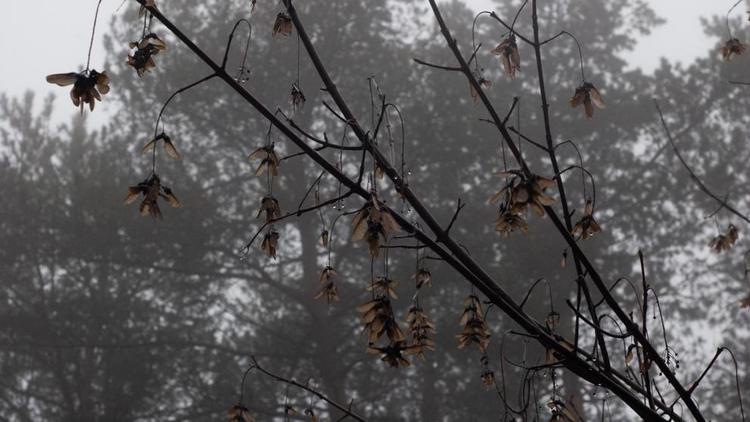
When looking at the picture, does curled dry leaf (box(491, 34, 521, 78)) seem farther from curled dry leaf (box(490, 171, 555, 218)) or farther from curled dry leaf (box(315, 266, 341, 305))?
curled dry leaf (box(315, 266, 341, 305))

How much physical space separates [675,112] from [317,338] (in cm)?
690

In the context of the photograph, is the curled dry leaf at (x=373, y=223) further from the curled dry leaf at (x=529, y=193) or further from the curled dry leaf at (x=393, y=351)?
the curled dry leaf at (x=393, y=351)

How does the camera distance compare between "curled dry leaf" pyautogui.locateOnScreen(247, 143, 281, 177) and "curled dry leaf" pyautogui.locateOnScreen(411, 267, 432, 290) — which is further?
"curled dry leaf" pyautogui.locateOnScreen(411, 267, 432, 290)

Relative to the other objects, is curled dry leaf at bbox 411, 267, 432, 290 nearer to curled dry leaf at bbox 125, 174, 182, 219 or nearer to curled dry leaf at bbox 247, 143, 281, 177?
curled dry leaf at bbox 247, 143, 281, 177

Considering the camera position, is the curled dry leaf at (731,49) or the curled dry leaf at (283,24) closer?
the curled dry leaf at (283,24)

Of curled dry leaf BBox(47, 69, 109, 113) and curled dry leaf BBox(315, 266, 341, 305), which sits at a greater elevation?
curled dry leaf BBox(315, 266, 341, 305)

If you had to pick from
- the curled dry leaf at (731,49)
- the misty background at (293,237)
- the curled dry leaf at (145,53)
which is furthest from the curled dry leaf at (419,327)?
the misty background at (293,237)

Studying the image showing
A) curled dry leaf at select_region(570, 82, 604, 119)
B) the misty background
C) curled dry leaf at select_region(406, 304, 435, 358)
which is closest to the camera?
curled dry leaf at select_region(406, 304, 435, 358)

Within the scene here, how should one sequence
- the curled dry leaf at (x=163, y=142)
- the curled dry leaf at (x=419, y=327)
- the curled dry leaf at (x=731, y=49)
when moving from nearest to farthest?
the curled dry leaf at (x=163, y=142), the curled dry leaf at (x=419, y=327), the curled dry leaf at (x=731, y=49)

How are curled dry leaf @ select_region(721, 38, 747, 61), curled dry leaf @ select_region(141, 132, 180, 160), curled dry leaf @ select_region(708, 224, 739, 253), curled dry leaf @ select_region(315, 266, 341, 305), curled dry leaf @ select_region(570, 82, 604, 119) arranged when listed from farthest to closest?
curled dry leaf @ select_region(708, 224, 739, 253) < curled dry leaf @ select_region(721, 38, 747, 61) < curled dry leaf @ select_region(315, 266, 341, 305) < curled dry leaf @ select_region(570, 82, 604, 119) < curled dry leaf @ select_region(141, 132, 180, 160)

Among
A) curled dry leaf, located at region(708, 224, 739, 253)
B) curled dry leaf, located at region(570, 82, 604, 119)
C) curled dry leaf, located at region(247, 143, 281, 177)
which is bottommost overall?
curled dry leaf, located at region(247, 143, 281, 177)

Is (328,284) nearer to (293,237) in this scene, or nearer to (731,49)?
(731,49)

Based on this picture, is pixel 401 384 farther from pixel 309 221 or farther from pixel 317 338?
pixel 309 221

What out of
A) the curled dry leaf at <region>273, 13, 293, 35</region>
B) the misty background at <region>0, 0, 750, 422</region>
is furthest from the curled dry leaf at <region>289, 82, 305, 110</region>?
the misty background at <region>0, 0, 750, 422</region>
